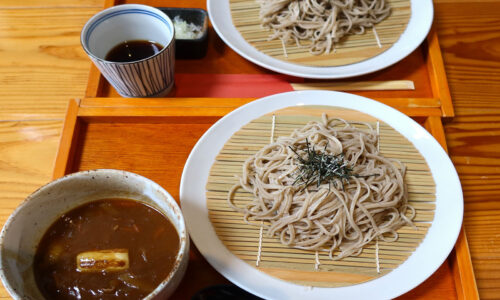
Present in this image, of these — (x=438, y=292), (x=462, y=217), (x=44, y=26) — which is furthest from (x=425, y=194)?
(x=44, y=26)

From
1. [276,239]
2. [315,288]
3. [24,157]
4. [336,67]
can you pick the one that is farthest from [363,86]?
[24,157]

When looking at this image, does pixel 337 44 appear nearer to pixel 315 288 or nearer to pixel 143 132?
pixel 143 132

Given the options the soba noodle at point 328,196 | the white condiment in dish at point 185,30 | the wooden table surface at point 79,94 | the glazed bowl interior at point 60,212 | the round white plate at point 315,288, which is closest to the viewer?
the glazed bowl interior at point 60,212

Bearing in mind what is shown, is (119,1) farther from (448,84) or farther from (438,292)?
(438,292)

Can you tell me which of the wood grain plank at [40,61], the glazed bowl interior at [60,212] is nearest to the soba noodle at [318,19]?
the wood grain plank at [40,61]

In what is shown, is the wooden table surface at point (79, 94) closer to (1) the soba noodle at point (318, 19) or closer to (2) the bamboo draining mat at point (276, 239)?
(2) the bamboo draining mat at point (276, 239)

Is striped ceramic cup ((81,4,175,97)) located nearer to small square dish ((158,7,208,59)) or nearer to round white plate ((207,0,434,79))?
small square dish ((158,7,208,59))

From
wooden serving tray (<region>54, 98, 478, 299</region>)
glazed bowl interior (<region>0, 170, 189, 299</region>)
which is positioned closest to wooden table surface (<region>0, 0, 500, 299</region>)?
wooden serving tray (<region>54, 98, 478, 299</region>)
